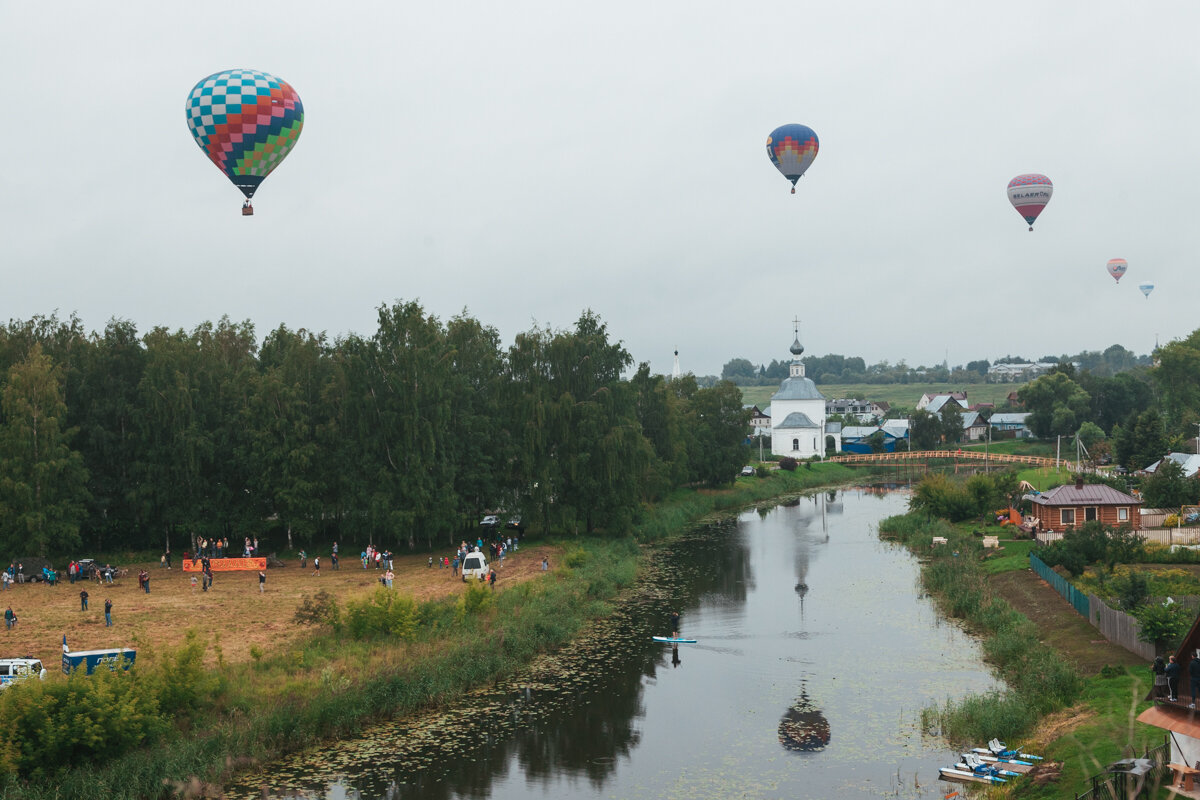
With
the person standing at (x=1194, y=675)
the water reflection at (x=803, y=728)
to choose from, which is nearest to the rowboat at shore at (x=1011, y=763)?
the water reflection at (x=803, y=728)

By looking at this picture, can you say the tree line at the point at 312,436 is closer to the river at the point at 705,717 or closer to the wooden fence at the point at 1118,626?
the river at the point at 705,717

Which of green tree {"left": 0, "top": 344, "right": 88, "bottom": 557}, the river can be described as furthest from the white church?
green tree {"left": 0, "top": 344, "right": 88, "bottom": 557}

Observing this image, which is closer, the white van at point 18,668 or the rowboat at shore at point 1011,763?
the rowboat at shore at point 1011,763

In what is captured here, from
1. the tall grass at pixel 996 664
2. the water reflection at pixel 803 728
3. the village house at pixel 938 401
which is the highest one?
the village house at pixel 938 401

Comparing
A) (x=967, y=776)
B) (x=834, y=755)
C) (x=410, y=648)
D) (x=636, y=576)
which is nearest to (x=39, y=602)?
(x=410, y=648)

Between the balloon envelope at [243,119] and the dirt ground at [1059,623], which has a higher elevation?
the balloon envelope at [243,119]

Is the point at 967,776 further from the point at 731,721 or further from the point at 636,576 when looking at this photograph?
the point at 636,576

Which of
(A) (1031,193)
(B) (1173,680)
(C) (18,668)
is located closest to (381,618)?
(C) (18,668)
